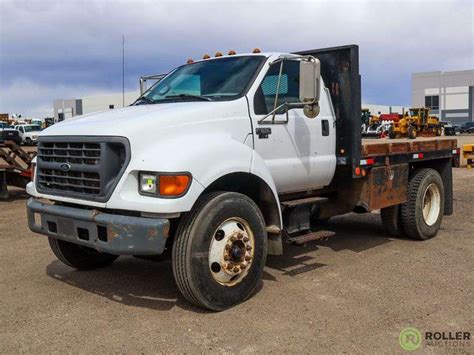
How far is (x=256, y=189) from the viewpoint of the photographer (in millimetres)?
5098

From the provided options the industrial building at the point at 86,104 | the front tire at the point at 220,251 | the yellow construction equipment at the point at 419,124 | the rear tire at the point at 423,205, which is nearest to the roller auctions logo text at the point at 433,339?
the front tire at the point at 220,251

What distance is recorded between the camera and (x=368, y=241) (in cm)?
740

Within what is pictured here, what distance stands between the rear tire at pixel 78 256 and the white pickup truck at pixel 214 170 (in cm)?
1

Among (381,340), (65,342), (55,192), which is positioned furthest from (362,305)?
(55,192)

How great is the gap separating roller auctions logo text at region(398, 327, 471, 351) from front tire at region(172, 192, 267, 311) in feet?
4.59

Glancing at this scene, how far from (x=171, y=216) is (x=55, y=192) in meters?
1.31

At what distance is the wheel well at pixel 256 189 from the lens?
477 centimetres

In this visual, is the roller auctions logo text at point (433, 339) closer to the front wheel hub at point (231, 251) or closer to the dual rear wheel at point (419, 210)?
the front wheel hub at point (231, 251)

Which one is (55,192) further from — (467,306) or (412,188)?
(412,188)

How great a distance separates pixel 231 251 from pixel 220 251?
0.12 m

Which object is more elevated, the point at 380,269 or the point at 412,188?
the point at 412,188

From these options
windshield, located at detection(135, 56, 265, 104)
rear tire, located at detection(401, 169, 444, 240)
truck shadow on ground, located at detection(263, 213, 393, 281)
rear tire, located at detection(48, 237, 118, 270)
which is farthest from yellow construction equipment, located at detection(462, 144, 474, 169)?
rear tire, located at detection(48, 237, 118, 270)

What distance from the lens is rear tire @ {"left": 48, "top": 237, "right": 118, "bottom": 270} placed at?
5.59 m

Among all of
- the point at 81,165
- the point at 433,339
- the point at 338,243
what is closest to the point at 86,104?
the point at 338,243
